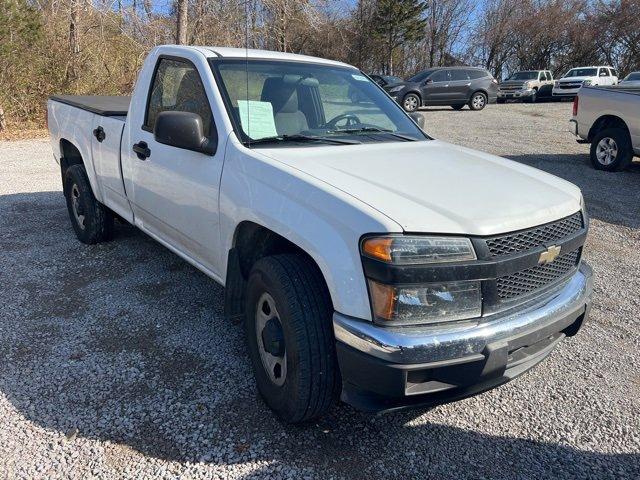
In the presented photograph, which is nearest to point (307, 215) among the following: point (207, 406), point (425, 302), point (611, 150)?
point (425, 302)

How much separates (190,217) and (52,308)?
1489 millimetres

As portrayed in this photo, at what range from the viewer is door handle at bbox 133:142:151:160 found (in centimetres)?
375

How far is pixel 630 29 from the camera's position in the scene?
110 ft

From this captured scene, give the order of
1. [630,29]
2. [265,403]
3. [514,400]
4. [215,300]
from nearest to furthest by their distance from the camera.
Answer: [265,403] < [514,400] < [215,300] < [630,29]

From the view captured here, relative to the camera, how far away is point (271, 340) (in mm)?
2602

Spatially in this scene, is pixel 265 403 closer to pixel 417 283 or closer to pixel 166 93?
pixel 417 283

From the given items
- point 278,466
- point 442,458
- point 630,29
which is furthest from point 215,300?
point 630,29

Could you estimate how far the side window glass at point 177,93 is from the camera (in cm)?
332

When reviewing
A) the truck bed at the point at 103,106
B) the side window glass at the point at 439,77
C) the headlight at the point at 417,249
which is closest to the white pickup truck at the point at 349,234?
the headlight at the point at 417,249

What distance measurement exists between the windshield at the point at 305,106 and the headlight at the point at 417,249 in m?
1.21

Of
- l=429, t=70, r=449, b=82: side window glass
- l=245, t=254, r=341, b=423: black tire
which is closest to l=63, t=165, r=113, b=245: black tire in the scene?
l=245, t=254, r=341, b=423: black tire

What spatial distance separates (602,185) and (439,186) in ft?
22.9

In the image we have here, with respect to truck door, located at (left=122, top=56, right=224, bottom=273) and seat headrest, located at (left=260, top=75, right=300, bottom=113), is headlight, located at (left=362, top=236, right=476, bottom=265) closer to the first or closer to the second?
truck door, located at (left=122, top=56, right=224, bottom=273)

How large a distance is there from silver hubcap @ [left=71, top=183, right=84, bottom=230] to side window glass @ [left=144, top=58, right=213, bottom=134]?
1.83 metres
